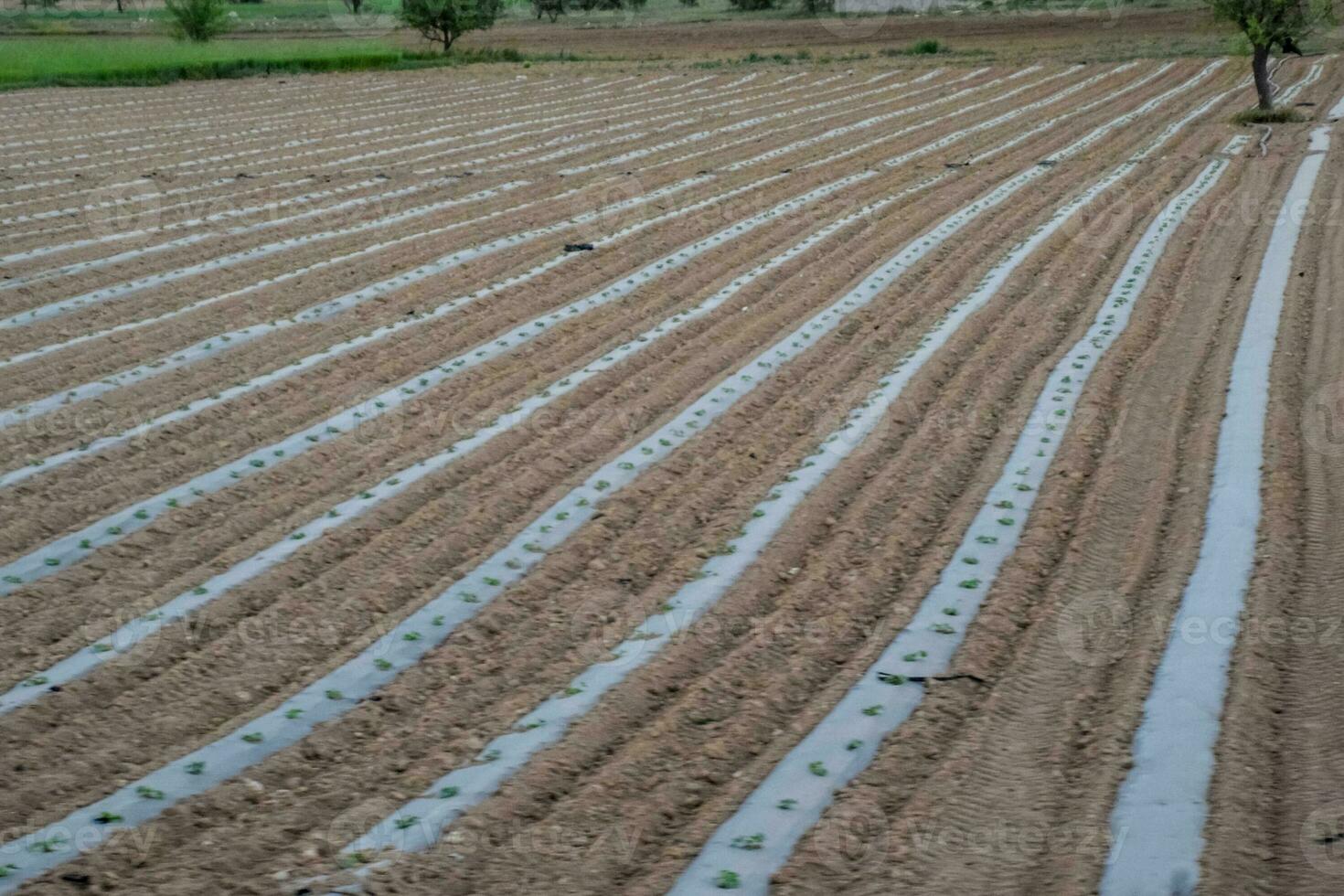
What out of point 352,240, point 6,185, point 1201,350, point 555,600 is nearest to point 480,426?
point 555,600

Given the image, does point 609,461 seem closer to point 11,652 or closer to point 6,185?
A: point 11,652

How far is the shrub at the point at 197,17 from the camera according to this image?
1576 inches

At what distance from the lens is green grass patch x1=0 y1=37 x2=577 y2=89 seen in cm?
2966

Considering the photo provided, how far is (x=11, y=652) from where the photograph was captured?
18.6 ft

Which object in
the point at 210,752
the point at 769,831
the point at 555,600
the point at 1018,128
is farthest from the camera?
the point at 1018,128

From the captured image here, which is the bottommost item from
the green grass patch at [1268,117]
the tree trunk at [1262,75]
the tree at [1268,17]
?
the green grass patch at [1268,117]

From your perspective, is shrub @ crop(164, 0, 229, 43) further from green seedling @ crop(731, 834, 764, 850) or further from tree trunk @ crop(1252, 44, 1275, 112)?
green seedling @ crop(731, 834, 764, 850)

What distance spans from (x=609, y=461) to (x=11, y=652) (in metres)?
3.33

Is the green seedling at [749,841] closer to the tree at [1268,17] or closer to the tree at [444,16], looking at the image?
the tree at [1268,17]

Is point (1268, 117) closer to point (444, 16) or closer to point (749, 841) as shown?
point (749, 841)

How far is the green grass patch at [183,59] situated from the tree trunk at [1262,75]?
21.1 meters

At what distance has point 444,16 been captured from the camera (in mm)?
40594

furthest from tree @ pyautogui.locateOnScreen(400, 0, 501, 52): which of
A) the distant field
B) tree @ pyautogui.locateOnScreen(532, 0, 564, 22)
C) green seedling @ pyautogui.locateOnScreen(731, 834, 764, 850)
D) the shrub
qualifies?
green seedling @ pyautogui.locateOnScreen(731, 834, 764, 850)

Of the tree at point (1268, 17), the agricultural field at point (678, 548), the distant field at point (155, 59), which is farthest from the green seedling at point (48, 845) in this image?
the distant field at point (155, 59)
